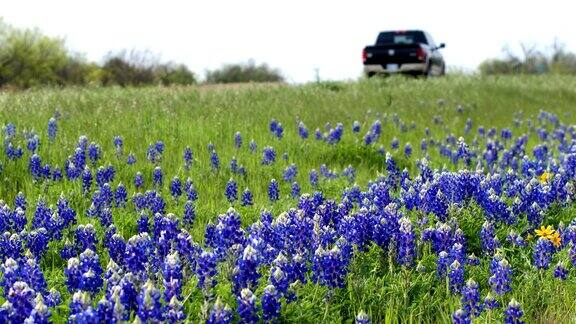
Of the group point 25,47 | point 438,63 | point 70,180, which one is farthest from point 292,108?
point 25,47

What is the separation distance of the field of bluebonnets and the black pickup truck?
1353 cm

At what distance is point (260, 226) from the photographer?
4758 millimetres

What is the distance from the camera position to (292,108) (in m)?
12.5

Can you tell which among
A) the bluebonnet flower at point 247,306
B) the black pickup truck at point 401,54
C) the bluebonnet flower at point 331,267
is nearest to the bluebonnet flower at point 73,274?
the bluebonnet flower at point 247,306

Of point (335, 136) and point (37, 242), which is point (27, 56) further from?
point (37, 242)

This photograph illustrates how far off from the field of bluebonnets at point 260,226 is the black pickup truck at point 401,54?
13534mm

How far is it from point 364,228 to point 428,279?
52cm

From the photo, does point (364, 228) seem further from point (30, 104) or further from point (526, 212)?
point (30, 104)

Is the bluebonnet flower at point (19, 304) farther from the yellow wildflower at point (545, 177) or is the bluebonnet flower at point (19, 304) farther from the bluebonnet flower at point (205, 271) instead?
the yellow wildflower at point (545, 177)

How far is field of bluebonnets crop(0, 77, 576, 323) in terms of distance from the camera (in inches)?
144

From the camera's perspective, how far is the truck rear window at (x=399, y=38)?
2659 centimetres

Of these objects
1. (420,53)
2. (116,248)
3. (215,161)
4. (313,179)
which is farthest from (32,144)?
(420,53)

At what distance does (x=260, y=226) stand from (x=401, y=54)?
20.6m

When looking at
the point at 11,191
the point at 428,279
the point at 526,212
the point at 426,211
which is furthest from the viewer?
the point at 11,191
